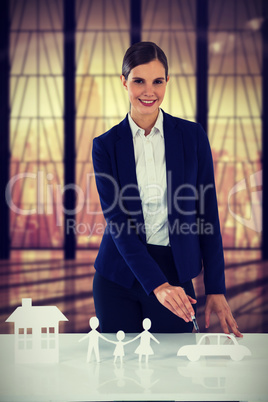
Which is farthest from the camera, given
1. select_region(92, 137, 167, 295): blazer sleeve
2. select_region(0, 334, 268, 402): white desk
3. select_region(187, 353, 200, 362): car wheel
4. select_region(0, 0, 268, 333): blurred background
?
select_region(0, 0, 268, 333): blurred background

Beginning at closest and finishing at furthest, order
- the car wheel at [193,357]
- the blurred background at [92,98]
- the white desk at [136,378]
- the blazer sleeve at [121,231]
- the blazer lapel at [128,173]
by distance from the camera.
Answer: the white desk at [136,378], the car wheel at [193,357], the blazer sleeve at [121,231], the blazer lapel at [128,173], the blurred background at [92,98]

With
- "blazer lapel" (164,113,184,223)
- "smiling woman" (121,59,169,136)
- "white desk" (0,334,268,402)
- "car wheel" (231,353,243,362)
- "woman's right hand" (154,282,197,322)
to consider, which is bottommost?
"white desk" (0,334,268,402)

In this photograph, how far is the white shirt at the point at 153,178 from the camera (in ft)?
5.33

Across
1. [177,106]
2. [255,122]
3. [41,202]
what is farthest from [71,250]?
[255,122]

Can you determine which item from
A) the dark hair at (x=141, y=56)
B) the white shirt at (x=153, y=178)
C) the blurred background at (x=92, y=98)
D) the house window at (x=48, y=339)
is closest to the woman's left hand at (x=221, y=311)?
the white shirt at (x=153, y=178)

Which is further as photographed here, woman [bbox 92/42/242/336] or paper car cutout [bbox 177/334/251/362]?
woman [bbox 92/42/242/336]

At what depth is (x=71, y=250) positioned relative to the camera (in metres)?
10.1

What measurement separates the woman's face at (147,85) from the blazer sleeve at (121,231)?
19 centimetres

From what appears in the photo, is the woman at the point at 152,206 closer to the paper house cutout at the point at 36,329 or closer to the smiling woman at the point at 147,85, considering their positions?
the smiling woman at the point at 147,85

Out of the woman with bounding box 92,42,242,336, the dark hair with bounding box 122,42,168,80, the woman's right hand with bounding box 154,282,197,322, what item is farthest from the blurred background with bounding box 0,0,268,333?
the woman's right hand with bounding box 154,282,197,322

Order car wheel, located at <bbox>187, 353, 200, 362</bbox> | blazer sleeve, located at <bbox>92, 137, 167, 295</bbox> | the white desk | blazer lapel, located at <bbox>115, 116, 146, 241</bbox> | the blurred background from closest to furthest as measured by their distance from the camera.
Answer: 1. the white desk
2. car wheel, located at <bbox>187, 353, 200, 362</bbox>
3. blazer sleeve, located at <bbox>92, 137, 167, 295</bbox>
4. blazer lapel, located at <bbox>115, 116, 146, 241</bbox>
5. the blurred background

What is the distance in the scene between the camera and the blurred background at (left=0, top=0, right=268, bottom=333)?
10.1 meters

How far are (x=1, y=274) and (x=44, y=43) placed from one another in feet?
15.5

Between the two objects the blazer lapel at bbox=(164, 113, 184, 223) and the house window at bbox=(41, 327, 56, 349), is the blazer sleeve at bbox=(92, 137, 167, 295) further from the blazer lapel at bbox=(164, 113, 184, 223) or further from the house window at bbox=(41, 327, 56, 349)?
the house window at bbox=(41, 327, 56, 349)
